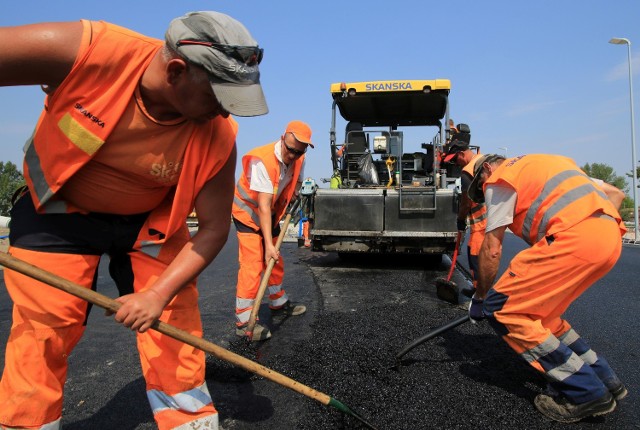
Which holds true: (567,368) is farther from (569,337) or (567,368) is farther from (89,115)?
(89,115)

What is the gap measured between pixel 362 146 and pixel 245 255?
4.45 metres

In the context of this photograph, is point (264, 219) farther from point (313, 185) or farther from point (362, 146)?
point (362, 146)

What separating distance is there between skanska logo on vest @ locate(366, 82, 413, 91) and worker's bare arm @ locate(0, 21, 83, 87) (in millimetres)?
6201

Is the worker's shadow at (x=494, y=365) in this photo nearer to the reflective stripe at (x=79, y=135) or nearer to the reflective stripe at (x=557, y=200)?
the reflective stripe at (x=557, y=200)

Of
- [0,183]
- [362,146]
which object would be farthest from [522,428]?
[0,183]

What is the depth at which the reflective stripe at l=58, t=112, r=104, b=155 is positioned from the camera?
1.39 m

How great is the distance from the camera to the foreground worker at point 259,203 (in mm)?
3420

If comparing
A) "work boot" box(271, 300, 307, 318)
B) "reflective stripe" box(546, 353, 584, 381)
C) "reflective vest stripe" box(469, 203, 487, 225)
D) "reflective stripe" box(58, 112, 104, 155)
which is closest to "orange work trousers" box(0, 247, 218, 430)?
"reflective stripe" box(58, 112, 104, 155)

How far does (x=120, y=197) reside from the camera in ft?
5.26

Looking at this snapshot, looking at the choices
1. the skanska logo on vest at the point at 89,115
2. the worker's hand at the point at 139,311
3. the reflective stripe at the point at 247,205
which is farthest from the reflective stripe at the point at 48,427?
the reflective stripe at the point at 247,205

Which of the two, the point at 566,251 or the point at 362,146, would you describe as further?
the point at 362,146

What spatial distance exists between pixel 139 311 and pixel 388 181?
6.47 metres

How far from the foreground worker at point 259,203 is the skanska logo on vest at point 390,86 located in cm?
373

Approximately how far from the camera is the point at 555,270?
7.20 feet
